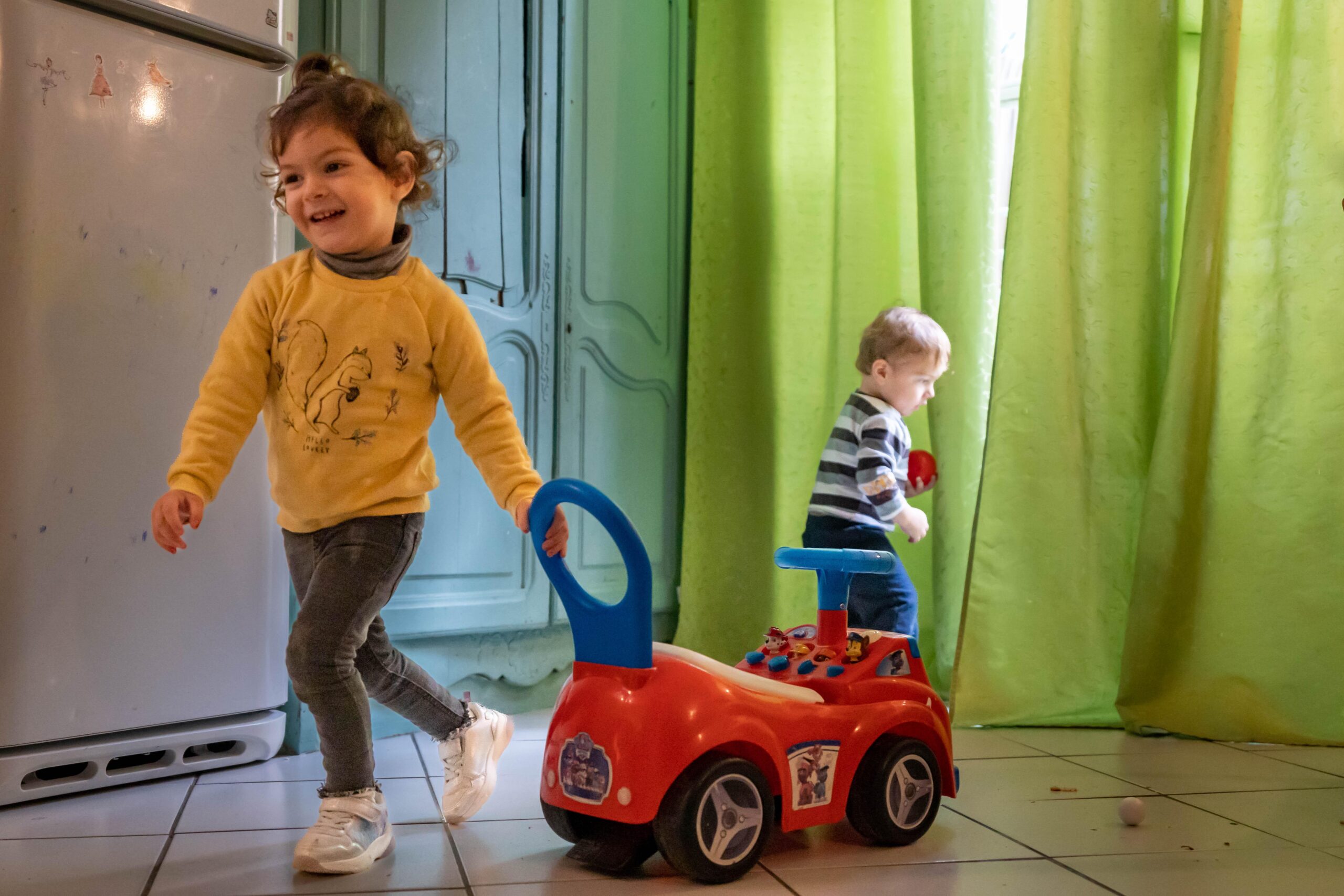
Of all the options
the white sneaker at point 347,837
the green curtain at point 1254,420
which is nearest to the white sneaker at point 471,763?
the white sneaker at point 347,837

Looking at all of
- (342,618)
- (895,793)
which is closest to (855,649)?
(895,793)

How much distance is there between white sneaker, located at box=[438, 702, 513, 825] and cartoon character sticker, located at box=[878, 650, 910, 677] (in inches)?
20.0

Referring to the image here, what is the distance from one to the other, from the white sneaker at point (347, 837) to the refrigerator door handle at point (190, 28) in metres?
1.11

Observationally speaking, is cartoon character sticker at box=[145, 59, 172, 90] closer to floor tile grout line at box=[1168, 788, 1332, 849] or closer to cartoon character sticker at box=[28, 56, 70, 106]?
cartoon character sticker at box=[28, 56, 70, 106]

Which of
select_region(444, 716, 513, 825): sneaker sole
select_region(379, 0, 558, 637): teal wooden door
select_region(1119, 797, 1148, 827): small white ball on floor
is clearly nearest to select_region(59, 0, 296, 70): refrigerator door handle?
select_region(379, 0, 558, 637): teal wooden door

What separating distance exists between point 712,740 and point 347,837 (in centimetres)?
41

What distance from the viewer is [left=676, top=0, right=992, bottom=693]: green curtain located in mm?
2268

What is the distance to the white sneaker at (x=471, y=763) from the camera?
140cm

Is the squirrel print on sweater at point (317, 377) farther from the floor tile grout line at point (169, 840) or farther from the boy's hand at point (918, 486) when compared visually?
the boy's hand at point (918, 486)

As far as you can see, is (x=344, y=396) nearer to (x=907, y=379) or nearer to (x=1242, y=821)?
(x=907, y=379)

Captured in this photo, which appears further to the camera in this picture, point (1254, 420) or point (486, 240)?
point (486, 240)

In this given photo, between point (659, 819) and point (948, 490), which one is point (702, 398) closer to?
point (948, 490)

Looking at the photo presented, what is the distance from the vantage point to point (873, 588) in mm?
1996

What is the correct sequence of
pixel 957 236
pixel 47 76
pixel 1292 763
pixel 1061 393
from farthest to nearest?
pixel 957 236, pixel 1061 393, pixel 1292 763, pixel 47 76
